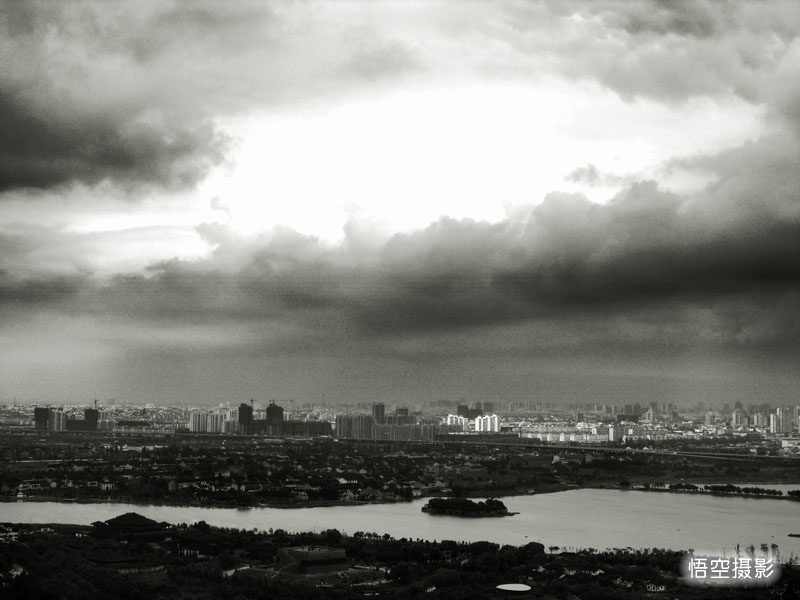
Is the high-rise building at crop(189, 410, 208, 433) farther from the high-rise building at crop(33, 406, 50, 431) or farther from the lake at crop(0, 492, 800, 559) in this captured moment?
the lake at crop(0, 492, 800, 559)

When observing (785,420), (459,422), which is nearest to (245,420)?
(459,422)

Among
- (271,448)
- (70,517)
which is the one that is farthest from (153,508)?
(271,448)

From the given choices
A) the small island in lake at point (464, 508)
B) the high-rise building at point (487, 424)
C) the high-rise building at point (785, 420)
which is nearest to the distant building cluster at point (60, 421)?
the high-rise building at point (487, 424)

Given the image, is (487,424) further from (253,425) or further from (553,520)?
(553,520)

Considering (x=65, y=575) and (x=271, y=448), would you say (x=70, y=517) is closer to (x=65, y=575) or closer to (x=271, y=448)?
(x=65, y=575)

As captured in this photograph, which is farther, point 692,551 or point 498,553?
point 692,551

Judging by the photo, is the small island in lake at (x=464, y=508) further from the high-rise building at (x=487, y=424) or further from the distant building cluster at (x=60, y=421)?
the high-rise building at (x=487, y=424)
